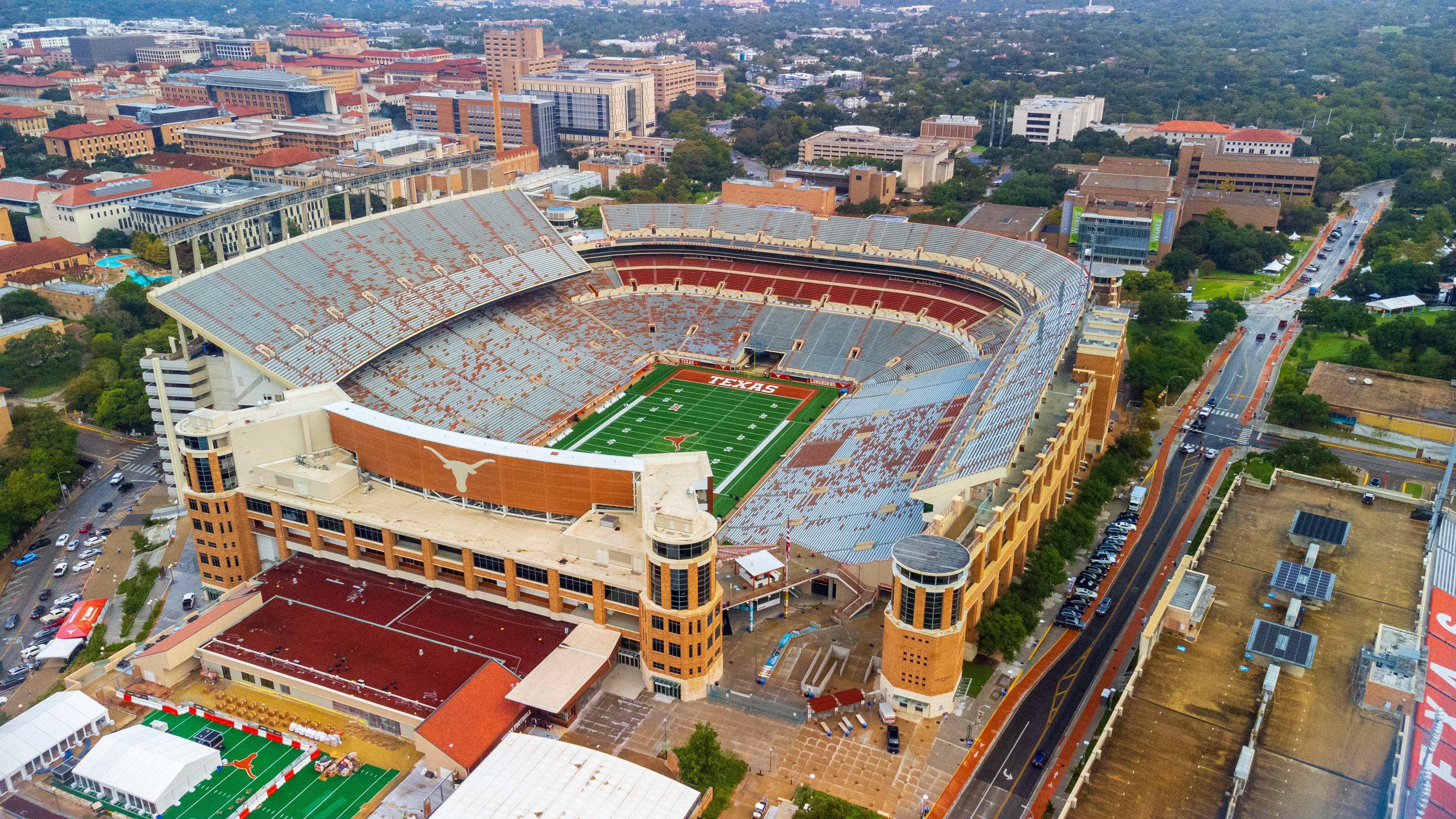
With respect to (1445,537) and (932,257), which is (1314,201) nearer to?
(932,257)

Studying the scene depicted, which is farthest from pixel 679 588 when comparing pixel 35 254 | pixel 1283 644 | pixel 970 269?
pixel 35 254

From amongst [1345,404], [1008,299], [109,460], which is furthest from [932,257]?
[109,460]

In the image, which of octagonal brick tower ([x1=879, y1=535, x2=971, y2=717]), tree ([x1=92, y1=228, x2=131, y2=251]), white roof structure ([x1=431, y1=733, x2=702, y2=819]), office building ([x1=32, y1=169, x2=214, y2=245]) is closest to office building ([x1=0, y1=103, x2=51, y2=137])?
office building ([x1=32, y1=169, x2=214, y2=245])

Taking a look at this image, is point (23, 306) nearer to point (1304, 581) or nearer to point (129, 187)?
point (129, 187)

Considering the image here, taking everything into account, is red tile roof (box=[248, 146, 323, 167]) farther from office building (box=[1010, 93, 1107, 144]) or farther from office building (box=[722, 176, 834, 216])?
office building (box=[1010, 93, 1107, 144])

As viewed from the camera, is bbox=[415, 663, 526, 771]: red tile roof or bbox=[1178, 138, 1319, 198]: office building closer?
bbox=[415, 663, 526, 771]: red tile roof

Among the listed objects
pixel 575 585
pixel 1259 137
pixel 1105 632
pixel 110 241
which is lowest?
pixel 1105 632
